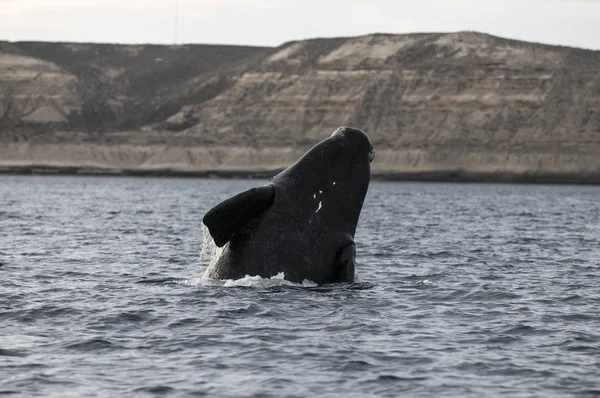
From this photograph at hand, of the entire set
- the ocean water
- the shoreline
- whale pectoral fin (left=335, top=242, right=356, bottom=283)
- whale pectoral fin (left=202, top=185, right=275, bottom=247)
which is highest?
whale pectoral fin (left=202, top=185, right=275, bottom=247)

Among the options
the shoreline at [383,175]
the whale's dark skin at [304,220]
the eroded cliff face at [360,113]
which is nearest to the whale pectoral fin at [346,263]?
the whale's dark skin at [304,220]

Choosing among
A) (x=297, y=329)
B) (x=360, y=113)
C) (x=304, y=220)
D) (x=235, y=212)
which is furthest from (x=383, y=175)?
(x=297, y=329)

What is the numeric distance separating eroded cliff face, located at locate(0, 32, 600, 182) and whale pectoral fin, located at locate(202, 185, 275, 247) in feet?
383

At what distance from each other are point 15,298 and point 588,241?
23.3 m

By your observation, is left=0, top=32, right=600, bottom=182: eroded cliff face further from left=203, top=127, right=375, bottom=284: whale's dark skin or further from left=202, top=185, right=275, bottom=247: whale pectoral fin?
left=202, top=185, right=275, bottom=247: whale pectoral fin

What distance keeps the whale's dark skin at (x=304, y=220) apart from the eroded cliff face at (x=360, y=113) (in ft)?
380

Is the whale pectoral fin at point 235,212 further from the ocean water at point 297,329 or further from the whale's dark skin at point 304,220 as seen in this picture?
the ocean water at point 297,329

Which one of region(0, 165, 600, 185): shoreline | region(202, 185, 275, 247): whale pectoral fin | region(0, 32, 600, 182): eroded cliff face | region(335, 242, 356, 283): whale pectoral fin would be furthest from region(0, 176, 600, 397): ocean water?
region(0, 32, 600, 182): eroded cliff face

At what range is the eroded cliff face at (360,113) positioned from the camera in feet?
437

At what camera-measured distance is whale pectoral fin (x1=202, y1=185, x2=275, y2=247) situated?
15852 mm

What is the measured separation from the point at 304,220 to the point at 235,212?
1242 mm

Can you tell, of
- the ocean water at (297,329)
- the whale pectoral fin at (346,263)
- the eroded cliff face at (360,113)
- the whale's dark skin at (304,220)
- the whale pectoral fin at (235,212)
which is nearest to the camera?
the ocean water at (297,329)

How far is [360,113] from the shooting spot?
139500mm

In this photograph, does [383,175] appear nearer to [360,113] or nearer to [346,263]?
[360,113]
